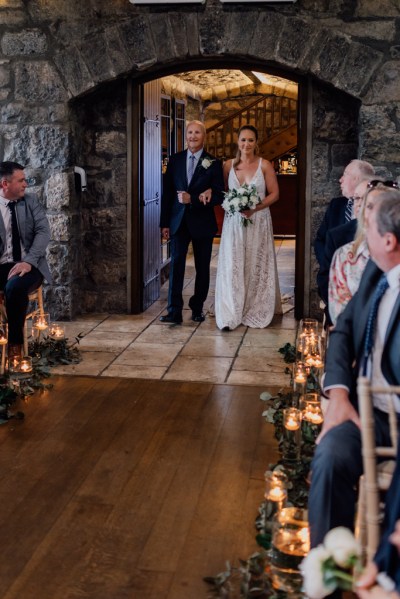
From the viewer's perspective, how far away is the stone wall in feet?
20.7

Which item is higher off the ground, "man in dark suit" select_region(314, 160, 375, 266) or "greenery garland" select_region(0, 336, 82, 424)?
"man in dark suit" select_region(314, 160, 375, 266)

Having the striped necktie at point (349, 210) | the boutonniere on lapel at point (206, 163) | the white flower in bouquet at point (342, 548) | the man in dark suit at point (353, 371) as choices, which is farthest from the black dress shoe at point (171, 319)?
the white flower in bouquet at point (342, 548)

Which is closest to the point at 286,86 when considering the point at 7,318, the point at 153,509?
the point at 7,318

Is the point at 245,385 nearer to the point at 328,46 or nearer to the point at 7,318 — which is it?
the point at 7,318

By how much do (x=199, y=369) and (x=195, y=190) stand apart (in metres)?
1.89

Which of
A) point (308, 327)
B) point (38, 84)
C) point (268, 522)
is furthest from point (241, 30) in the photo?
point (268, 522)

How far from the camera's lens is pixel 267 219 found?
6.98 m

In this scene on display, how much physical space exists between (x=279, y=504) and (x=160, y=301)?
5134mm

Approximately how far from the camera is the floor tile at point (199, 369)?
5.33m

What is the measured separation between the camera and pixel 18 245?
576cm

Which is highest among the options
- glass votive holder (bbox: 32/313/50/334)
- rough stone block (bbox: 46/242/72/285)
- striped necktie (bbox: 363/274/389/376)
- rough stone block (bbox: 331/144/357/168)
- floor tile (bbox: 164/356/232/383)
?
rough stone block (bbox: 331/144/357/168)

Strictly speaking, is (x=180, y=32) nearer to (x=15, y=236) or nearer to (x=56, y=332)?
Result: (x=15, y=236)

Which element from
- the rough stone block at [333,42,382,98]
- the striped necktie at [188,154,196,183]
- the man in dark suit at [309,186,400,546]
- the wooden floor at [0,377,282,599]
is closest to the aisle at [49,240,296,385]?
the wooden floor at [0,377,282,599]

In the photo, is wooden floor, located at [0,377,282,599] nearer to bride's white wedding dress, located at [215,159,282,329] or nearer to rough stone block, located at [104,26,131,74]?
bride's white wedding dress, located at [215,159,282,329]
